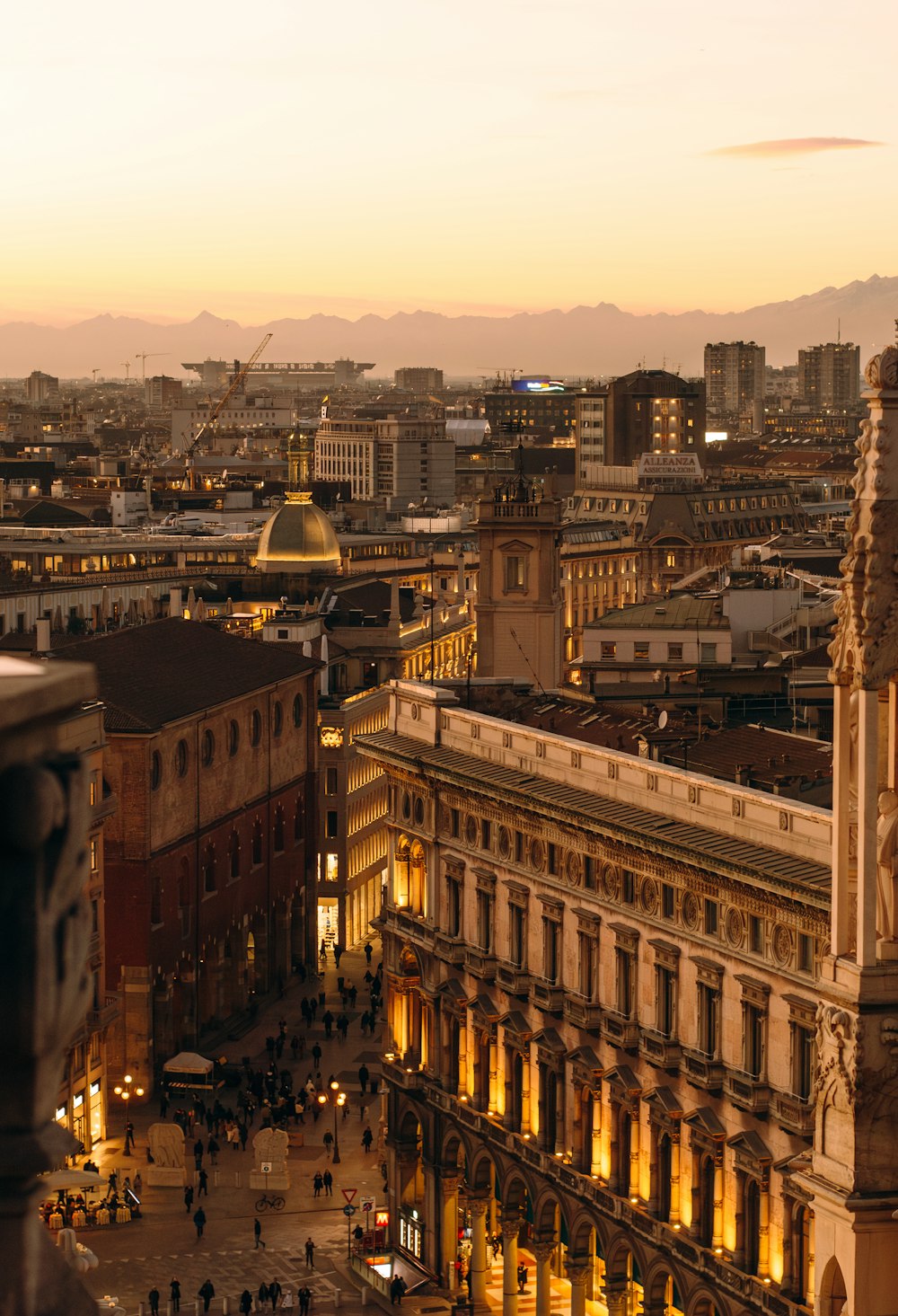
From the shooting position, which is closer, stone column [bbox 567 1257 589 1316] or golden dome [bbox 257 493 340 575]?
stone column [bbox 567 1257 589 1316]

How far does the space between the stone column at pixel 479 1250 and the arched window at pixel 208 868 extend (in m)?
30.1

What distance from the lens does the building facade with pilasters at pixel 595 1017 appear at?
5844cm

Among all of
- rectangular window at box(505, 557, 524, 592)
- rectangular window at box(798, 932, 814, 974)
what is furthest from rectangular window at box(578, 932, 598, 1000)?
rectangular window at box(505, 557, 524, 592)

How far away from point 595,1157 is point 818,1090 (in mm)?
47310

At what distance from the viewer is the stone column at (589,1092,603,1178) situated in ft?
222

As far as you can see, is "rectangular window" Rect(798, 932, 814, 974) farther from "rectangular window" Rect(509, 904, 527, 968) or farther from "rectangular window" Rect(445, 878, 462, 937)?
"rectangular window" Rect(445, 878, 462, 937)

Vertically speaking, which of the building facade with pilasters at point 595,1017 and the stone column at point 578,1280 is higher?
the building facade with pilasters at point 595,1017

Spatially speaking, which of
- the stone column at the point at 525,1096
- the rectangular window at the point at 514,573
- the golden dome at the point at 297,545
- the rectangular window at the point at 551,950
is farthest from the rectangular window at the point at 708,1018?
the golden dome at the point at 297,545

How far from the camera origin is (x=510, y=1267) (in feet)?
234

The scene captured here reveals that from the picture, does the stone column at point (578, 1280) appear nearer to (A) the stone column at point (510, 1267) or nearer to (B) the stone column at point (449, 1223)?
(A) the stone column at point (510, 1267)

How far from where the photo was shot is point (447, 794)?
7906 cm

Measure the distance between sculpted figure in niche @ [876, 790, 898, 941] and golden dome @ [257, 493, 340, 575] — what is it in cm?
14092

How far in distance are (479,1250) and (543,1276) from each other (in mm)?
4185

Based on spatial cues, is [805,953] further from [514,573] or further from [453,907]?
[514,573]
